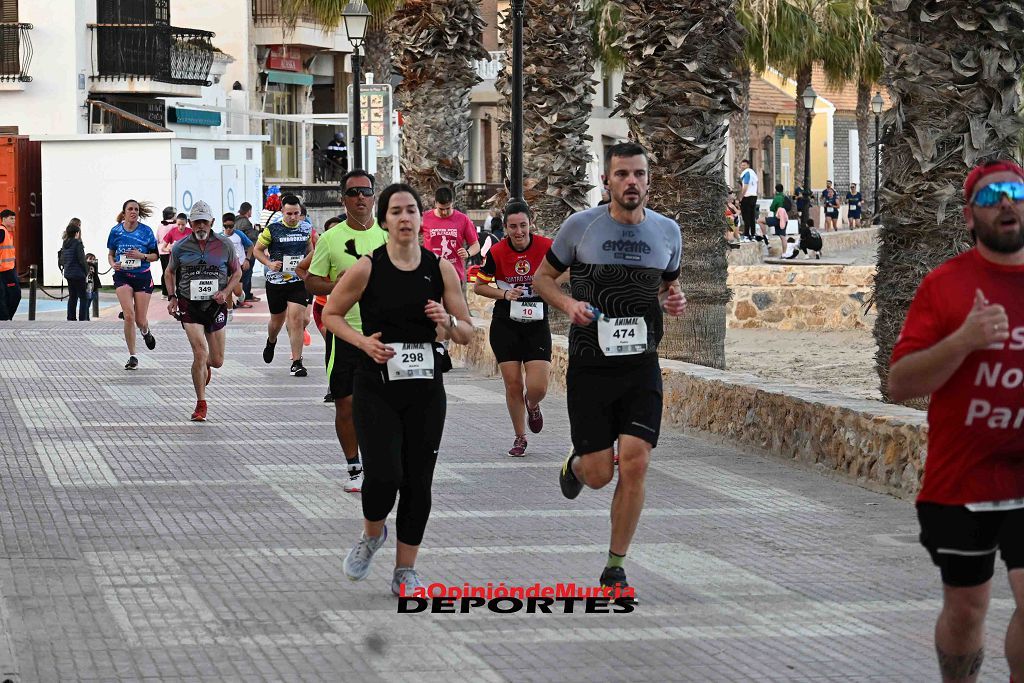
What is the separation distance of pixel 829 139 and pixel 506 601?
240ft

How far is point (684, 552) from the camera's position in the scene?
8133mm

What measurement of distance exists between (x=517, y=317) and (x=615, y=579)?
474cm

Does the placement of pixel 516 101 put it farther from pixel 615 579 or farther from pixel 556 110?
pixel 615 579

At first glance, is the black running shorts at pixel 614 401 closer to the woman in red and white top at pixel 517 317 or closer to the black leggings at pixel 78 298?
the woman in red and white top at pixel 517 317

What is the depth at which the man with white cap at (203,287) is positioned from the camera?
1374 centimetres

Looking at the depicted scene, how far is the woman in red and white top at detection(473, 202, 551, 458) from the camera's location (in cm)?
1157

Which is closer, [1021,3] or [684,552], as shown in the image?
[684,552]

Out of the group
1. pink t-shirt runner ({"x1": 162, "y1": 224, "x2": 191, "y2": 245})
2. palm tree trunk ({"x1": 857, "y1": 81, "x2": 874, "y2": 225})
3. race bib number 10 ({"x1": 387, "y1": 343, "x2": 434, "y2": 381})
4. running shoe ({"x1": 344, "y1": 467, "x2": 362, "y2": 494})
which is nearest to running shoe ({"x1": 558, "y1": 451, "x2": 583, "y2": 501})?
race bib number 10 ({"x1": 387, "y1": 343, "x2": 434, "y2": 381})

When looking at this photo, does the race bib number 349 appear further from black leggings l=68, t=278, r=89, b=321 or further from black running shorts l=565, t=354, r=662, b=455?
black leggings l=68, t=278, r=89, b=321

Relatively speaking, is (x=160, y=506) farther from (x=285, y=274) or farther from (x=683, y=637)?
(x=285, y=274)

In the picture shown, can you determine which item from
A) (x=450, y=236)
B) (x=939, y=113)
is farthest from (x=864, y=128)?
(x=939, y=113)

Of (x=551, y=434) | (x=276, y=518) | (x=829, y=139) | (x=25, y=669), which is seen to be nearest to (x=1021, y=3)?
(x=551, y=434)

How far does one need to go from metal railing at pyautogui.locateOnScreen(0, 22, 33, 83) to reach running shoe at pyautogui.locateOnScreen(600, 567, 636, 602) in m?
32.7

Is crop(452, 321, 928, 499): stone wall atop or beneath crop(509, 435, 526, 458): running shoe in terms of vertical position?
atop
